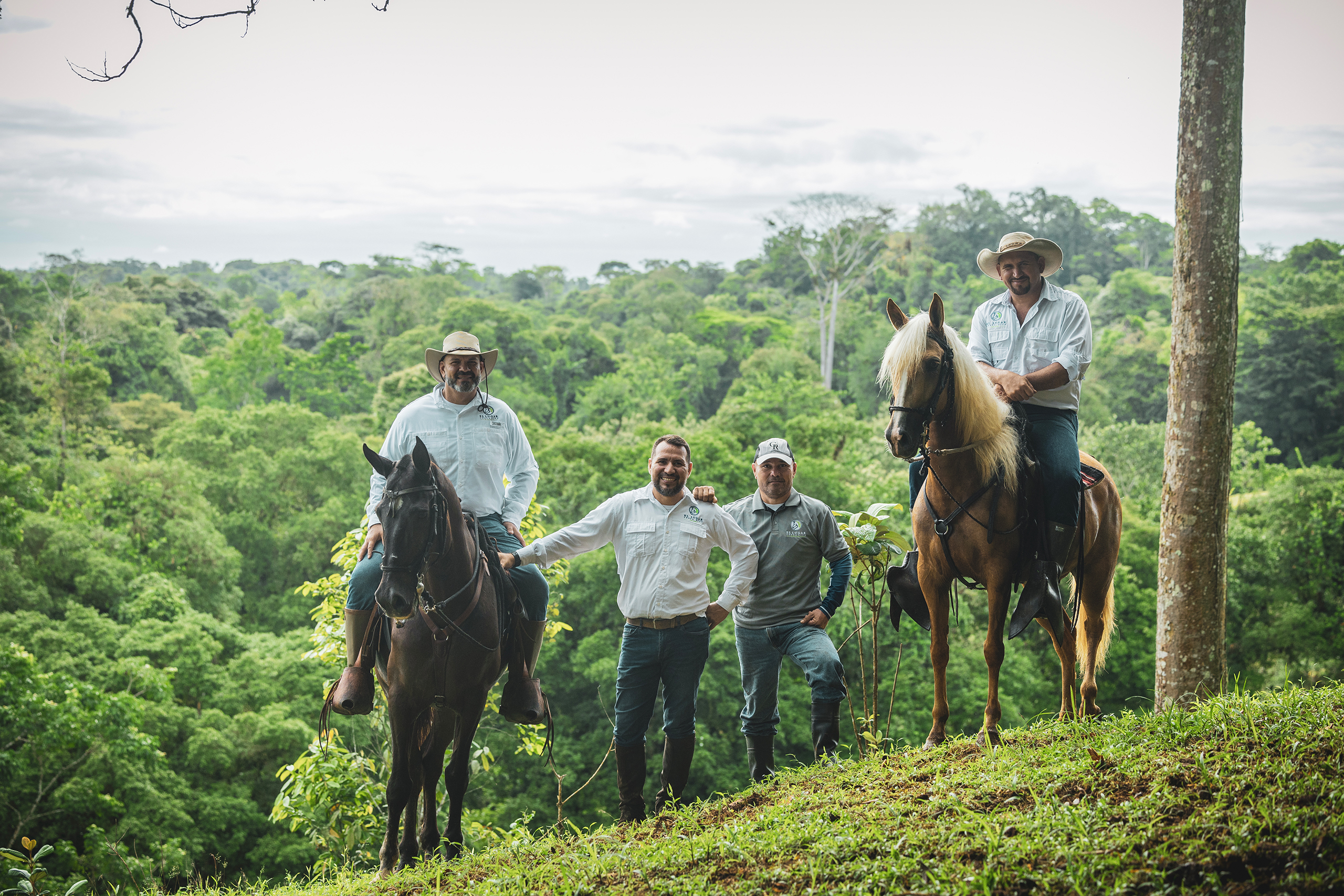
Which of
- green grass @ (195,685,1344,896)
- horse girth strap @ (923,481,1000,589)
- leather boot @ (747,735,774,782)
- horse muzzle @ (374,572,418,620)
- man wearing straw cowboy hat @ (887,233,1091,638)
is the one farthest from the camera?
leather boot @ (747,735,774,782)

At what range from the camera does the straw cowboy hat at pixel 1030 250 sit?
17.0 feet

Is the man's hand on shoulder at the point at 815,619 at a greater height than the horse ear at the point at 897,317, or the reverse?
the horse ear at the point at 897,317

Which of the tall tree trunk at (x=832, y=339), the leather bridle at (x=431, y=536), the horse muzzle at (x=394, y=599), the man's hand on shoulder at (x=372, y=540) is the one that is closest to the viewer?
the horse muzzle at (x=394, y=599)

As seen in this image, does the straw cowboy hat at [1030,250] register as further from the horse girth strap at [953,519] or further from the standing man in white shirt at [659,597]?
the standing man in white shirt at [659,597]

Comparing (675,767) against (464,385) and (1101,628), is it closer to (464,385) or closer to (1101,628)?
(464,385)

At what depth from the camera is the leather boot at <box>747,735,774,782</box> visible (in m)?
5.66

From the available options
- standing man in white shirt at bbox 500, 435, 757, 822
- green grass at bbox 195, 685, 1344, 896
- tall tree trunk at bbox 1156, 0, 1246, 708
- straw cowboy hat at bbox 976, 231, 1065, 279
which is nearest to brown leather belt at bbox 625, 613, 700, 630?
standing man in white shirt at bbox 500, 435, 757, 822

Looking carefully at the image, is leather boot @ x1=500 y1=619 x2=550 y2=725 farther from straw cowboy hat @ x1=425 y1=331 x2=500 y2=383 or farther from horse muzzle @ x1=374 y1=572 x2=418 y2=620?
straw cowboy hat @ x1=425 y1=331 x2=500 y2=383

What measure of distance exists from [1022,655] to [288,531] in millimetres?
21564

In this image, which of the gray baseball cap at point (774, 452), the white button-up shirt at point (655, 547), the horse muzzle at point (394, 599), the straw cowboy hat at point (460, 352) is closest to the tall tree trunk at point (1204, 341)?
the gray baseball cap at point (774, 452)

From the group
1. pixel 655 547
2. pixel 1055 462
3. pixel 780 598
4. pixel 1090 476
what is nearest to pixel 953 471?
pixel 1055 462

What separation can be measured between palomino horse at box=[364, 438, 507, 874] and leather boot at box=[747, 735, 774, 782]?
5.61ft

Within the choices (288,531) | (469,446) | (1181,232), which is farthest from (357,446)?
(1181,232)

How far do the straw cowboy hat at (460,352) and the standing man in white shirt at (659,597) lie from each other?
3.96 ft
